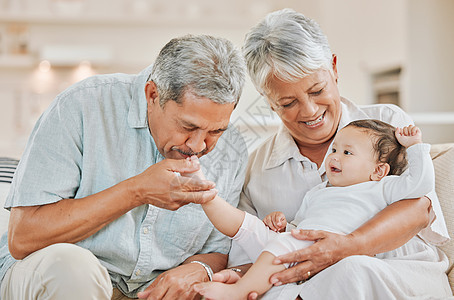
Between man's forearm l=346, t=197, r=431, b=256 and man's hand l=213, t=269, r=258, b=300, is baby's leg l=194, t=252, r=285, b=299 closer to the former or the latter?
man's hand l=213, t=269, r=258, b=300

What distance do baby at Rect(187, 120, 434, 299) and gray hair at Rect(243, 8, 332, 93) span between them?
0.82 feet

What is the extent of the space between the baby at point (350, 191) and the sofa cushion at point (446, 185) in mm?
266

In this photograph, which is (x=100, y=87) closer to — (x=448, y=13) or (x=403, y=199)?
(x=403, y=199)

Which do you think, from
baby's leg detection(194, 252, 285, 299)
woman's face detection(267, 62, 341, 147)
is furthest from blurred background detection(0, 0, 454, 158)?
baby's leg detection(194, 252, 285, 299)

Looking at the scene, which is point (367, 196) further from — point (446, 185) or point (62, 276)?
point (62, 276)

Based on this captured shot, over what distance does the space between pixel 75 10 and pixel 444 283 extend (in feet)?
17.0

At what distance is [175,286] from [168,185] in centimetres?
32

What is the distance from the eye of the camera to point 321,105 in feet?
6.23

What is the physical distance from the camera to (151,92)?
5.59ft

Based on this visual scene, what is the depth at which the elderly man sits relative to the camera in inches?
60.2

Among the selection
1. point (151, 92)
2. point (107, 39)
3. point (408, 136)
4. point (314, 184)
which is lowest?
point (107, 39)

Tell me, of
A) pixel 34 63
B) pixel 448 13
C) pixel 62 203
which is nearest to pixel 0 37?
pixel 34 63

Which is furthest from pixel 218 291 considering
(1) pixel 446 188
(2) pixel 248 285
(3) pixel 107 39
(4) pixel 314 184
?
(3) pixel 107 39

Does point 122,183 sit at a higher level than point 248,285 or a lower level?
higher
